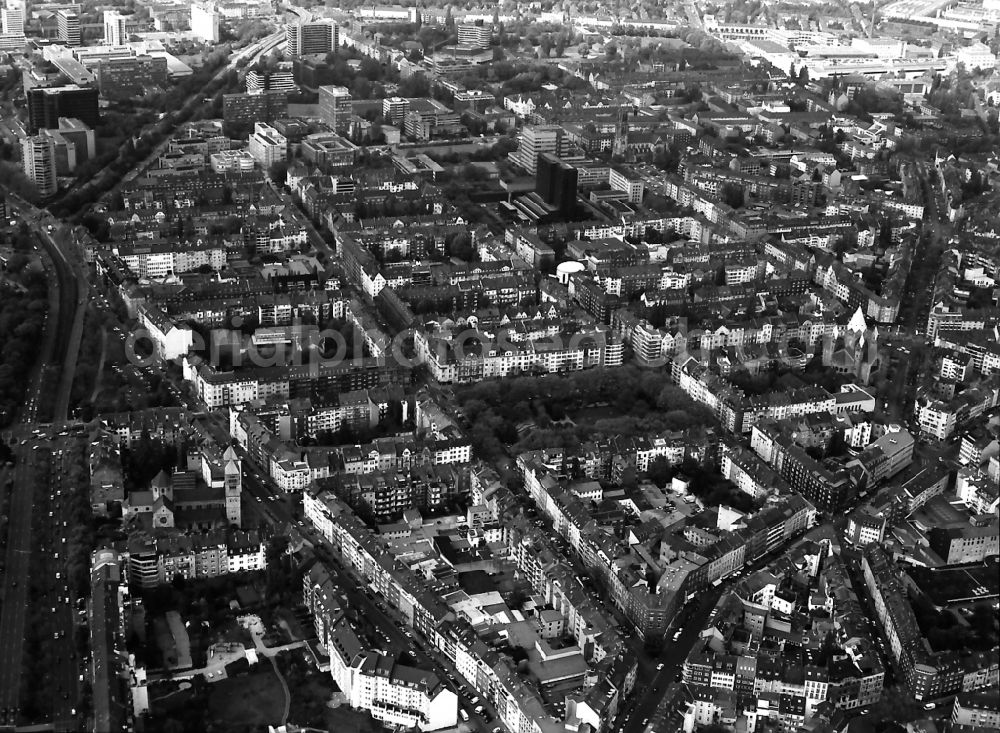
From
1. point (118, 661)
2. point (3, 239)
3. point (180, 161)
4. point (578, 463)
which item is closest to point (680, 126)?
point (180, 161)

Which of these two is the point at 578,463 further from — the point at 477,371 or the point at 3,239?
the point at 3,239

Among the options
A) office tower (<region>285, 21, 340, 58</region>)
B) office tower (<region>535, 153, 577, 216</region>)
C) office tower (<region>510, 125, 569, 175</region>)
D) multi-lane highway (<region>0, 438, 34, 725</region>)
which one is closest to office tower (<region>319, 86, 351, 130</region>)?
office tower (<region>510, 125, 569, 175</region>)

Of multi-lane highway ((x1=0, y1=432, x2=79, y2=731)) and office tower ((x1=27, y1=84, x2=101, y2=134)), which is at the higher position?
office tower ((x1=27, y1=84, x2=101, y2=134))

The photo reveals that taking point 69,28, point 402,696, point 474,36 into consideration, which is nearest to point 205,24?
point 69,28

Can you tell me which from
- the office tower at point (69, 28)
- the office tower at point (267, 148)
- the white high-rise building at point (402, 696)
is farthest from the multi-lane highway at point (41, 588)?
the office tower at point (69, 28)

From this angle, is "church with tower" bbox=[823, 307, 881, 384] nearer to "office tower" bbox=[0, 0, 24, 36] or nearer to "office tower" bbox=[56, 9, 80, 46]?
"office tower" bbox=[56, 9, 80, 46]

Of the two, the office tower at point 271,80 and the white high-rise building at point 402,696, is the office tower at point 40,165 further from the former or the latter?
the white high-rise building at point 402,696
